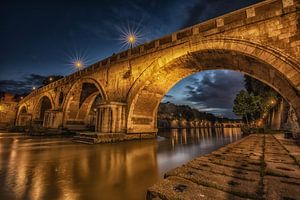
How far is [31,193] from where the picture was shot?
2.52 meters

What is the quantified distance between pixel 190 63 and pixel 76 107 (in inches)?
575

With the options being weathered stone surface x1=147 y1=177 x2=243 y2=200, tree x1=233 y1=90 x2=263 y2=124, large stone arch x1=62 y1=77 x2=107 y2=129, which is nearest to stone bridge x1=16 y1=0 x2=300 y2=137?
large stone arch x1=62 y1=77 x2=107 y2=129

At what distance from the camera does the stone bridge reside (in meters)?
6.17

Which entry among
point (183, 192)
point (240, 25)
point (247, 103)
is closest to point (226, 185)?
point (183, 192)

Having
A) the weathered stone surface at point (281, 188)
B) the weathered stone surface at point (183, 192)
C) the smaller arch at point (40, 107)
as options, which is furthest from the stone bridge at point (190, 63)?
the smaller arch at point (40, 107)

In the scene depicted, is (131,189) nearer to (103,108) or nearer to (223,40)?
(223,40)

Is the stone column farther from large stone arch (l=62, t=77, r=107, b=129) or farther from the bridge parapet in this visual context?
large stone arch (l=62, t=77, r=107, b=129)

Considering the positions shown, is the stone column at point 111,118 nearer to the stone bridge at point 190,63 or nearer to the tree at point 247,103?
the stone bridge at point 190,63

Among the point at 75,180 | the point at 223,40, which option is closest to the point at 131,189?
the point at 75,180

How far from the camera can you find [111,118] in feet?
35.3

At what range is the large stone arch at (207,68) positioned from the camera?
6199 mm

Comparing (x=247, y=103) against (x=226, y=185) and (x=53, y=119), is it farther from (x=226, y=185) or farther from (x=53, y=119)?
(x=53, y=119)

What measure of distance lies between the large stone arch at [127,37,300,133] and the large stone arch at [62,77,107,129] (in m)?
8.01

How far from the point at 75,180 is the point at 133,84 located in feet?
28.1
